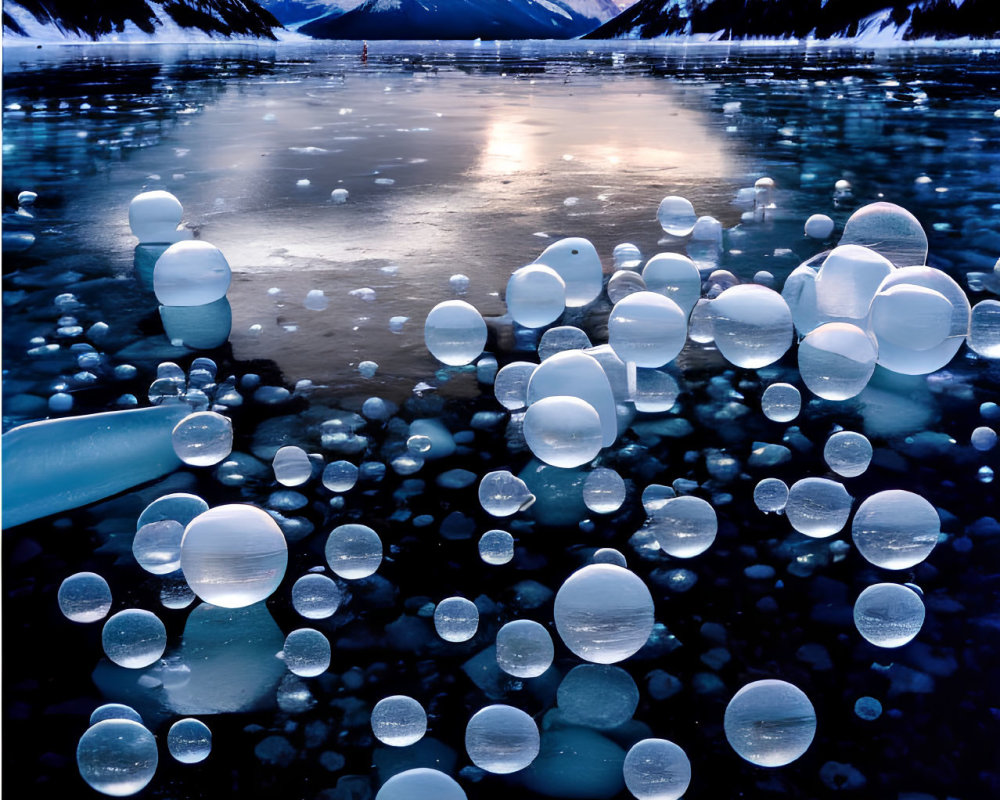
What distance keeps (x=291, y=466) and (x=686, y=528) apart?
1.01 m

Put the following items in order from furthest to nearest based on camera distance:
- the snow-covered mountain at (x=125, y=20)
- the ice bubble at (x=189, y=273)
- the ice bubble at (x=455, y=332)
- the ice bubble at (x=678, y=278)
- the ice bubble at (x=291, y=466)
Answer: the snow-covered mountain at (x=125, y=20) < the ice bubble at (x=189, y=273) < the ice bubble at (x=678, y=278) < the ice bubble at (x=455, y=332) < the ice bubble at (x=291, y=466)

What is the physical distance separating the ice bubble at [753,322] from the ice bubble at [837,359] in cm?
10

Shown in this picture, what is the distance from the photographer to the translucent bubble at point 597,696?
1.45 metres

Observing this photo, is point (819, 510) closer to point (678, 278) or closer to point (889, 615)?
point (889, 615)

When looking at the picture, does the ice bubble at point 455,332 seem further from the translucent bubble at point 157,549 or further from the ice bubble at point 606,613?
the ice bubble at point 606,613

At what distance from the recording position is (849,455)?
7.02 feet

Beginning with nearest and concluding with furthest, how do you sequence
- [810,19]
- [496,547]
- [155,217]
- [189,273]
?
1. [496,547]
2. [189,273]
3. [155,217]
4. [810,19]

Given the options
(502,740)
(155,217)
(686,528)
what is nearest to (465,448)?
(686,528)

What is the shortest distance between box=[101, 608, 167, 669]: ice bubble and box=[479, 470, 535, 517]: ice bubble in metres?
0.77

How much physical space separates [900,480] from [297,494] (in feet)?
5.05

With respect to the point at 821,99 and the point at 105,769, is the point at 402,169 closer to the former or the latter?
the point at 105,769

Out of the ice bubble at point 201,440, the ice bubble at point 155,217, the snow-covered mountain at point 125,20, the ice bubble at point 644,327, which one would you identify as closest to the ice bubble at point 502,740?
the ice bubble at point 201,440

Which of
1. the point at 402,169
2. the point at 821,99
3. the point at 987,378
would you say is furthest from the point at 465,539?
the point at 821,99

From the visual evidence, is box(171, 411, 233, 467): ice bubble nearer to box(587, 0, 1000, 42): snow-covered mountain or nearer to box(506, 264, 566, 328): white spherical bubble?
box(506, 264, 566, 328): white spherical bubble
